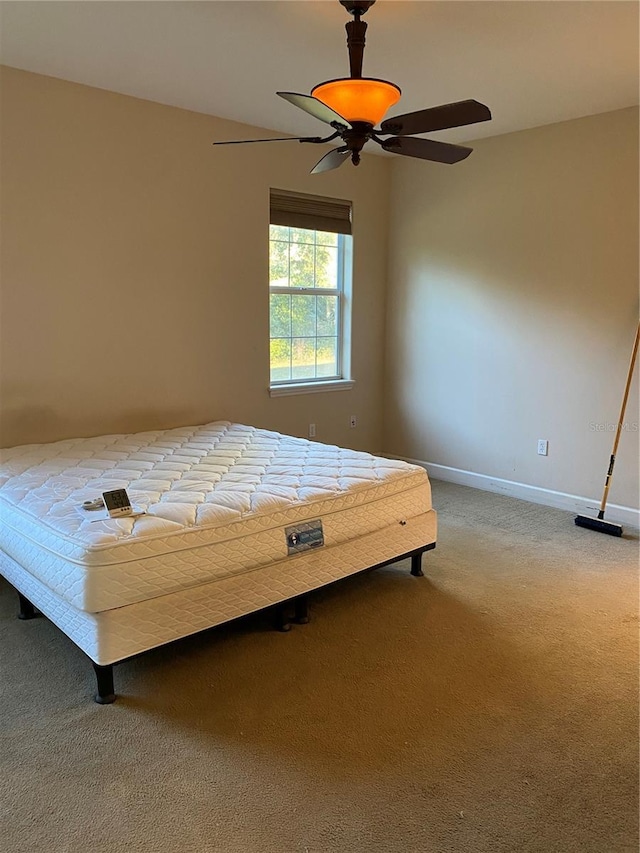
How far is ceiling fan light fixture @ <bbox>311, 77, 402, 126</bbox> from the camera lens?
226 cm

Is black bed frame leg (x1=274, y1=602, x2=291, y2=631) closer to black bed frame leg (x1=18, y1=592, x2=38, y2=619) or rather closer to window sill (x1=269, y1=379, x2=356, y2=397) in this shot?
black bed frame leg (x1=18, y1=592, x2=38, y2=619)

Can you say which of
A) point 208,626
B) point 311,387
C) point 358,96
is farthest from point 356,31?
point 311,387

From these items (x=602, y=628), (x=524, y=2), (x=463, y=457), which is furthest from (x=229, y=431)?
(x=524, y=2)

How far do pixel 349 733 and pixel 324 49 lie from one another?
2.92m

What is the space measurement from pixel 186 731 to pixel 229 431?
2201mm

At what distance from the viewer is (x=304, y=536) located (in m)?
2.63

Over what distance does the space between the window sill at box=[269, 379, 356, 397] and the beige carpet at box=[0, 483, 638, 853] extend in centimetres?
204

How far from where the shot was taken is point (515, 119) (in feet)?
13.4

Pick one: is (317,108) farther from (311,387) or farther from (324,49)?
(311,387)

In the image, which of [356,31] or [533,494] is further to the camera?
[533,494]

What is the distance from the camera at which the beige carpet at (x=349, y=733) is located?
1685 mm

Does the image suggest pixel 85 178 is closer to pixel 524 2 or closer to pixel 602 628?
pixel 524 2

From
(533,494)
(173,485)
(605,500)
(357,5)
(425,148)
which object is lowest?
(533,494)

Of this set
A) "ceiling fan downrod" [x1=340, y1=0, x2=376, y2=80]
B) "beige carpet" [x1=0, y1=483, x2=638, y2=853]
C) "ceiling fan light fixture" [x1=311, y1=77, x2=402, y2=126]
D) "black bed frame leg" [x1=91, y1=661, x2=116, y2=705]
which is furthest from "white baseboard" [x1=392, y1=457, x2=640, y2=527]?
"black bed frame leg" [x1=91, y1=661, x2=116, y2=705]
